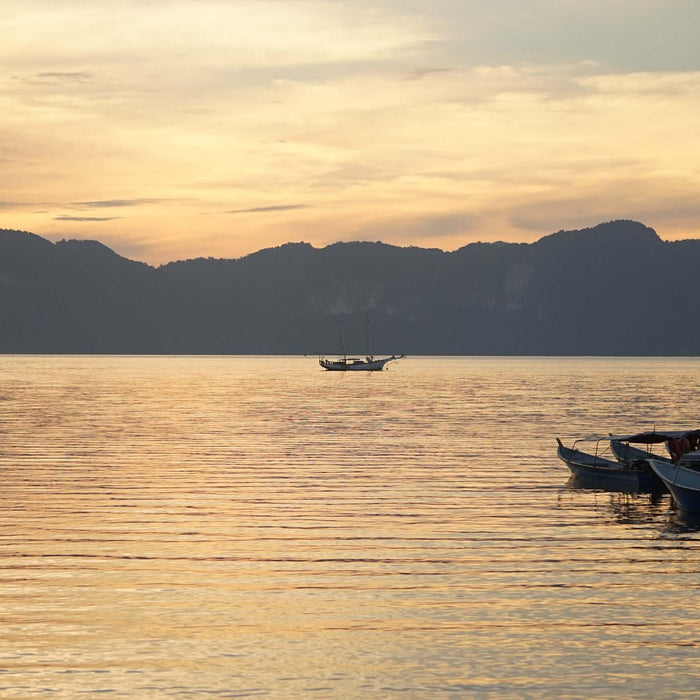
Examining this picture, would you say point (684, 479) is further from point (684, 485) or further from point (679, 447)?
point (679, 447)

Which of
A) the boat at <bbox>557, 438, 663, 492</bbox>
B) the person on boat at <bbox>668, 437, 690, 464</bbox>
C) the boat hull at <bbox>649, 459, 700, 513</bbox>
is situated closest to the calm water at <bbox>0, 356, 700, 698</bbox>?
the boat hull at <bbox>649, 459, 700, 513</bbox>

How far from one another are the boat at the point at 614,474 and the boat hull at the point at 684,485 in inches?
175

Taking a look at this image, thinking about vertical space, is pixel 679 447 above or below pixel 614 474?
above

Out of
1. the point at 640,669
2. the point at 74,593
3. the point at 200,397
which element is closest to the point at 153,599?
the point at 74,593

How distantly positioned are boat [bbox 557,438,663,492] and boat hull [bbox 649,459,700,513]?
4451 mm

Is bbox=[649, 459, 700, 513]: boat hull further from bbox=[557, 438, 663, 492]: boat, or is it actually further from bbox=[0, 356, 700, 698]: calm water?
bbox=[557, 438, 663, 492]: boat

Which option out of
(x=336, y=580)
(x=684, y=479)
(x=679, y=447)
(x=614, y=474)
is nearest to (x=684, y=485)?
(x=684, y=479)

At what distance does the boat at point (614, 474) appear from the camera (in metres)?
51.6

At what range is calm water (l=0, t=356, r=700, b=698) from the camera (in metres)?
21.1

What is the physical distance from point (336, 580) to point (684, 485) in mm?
20057

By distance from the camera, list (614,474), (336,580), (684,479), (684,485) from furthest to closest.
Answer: (614,474)
(684,479)
(684,485)
(336,580)

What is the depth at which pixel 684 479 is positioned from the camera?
147ft

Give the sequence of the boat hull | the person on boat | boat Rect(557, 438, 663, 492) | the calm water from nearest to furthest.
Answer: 1. the calm water
2. the boat hull
3. boat Rect(557, 438, 663, 492)
4. the person on boat

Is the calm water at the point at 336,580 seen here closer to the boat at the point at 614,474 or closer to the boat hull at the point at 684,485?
the boat hull at the point at 684,485
